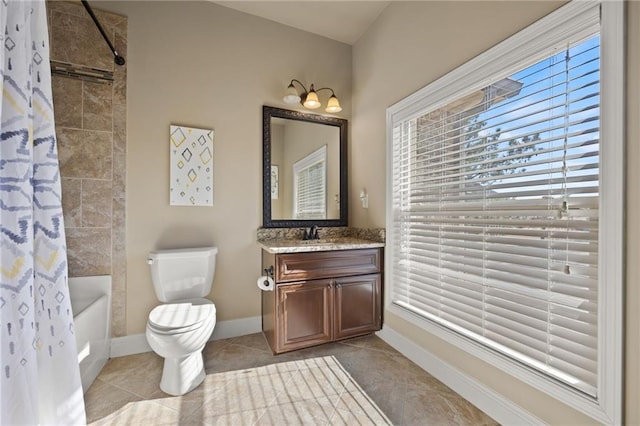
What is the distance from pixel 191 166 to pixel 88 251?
3.17 ft

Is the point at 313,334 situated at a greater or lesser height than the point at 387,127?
lesser

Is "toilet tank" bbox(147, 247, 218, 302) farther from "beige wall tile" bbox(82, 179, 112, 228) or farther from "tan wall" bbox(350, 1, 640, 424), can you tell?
"tan wall" bbox(350, 1, 640, 424)

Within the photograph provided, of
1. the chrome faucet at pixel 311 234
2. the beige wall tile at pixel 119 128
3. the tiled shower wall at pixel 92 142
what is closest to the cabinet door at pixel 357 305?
the chrome faucet at pixel 311 234

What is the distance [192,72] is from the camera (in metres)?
2.26

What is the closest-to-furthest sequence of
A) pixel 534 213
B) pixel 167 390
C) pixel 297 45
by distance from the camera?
pixel 534 213, pixel 167 390, pixel 297 45

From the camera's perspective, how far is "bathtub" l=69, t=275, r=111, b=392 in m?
1.63

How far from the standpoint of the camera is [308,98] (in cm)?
250

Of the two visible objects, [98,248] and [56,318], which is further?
[98,248]

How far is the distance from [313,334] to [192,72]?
2.34 m

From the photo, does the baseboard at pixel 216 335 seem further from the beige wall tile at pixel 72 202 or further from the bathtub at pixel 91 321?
the beige wall tile at pixel 72 202

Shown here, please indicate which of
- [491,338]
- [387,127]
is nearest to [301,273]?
[491,338]

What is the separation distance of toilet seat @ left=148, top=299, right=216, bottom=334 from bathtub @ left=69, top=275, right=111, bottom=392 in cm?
39

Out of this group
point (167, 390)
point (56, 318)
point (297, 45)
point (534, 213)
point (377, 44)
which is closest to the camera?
point (56, 318)

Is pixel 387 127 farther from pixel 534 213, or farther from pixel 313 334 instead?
pixel 313 334
